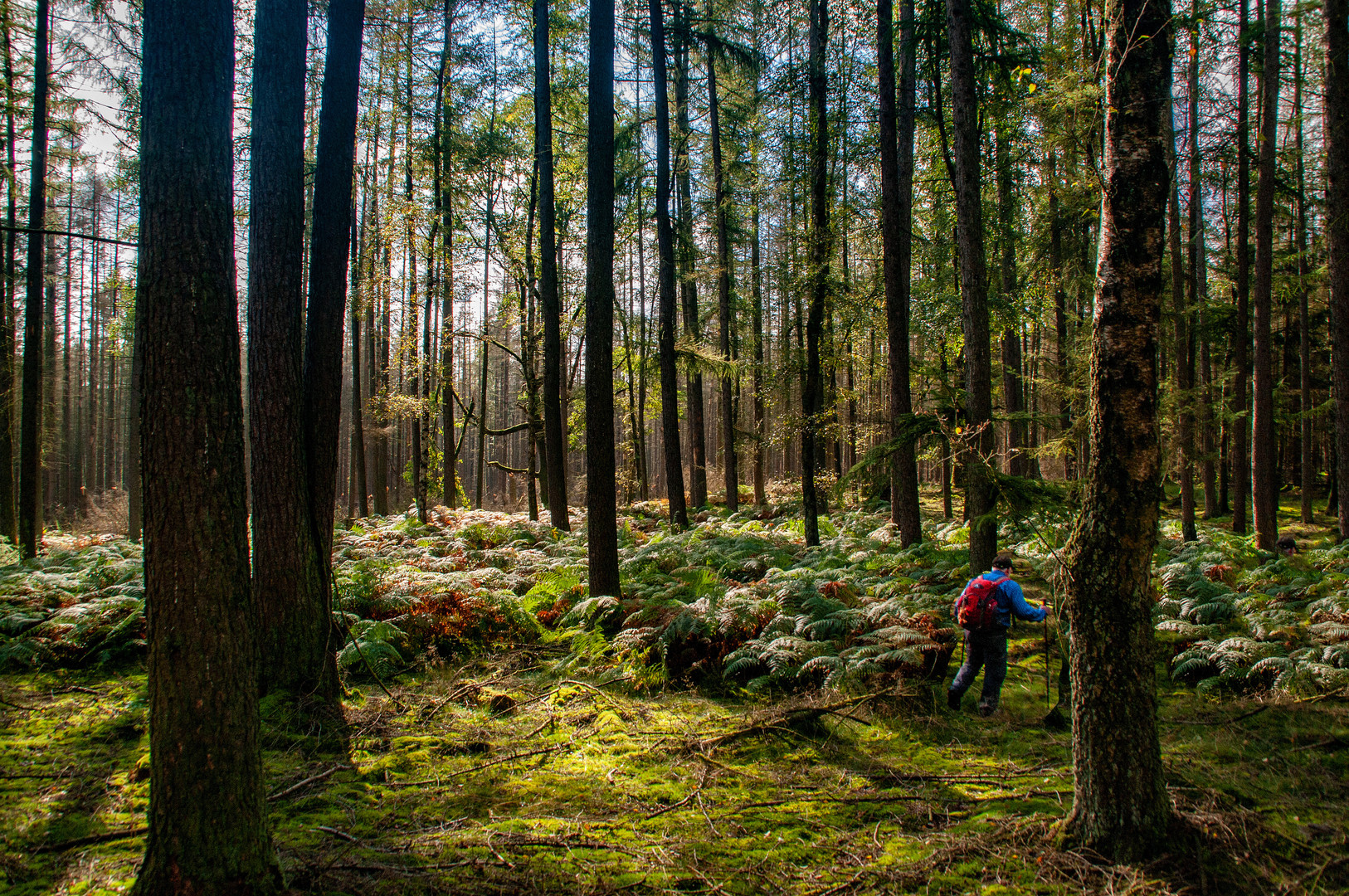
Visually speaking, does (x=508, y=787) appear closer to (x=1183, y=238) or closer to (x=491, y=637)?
(x=491, y=637)

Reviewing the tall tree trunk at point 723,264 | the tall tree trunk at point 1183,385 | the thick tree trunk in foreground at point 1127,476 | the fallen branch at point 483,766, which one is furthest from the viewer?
the tall tree trunk at point 723,264

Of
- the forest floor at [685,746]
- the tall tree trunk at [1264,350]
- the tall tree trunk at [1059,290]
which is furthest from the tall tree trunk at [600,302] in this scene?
the tall tree trunk at [1264,350]

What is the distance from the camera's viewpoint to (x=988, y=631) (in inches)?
236

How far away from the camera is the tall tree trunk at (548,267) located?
12.1 meters

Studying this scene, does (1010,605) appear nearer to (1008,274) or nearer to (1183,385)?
(1008,274)

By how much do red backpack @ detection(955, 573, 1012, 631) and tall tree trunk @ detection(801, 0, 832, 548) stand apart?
5.49 metres

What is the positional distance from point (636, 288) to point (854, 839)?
94.1ft

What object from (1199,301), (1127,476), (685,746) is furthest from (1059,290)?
(685,746)

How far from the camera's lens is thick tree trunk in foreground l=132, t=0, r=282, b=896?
106 inches

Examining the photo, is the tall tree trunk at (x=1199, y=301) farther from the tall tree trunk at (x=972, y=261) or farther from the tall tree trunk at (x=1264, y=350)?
the tall tree trunk at (x=972, y=261)

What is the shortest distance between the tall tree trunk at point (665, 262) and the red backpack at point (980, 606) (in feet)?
27.5

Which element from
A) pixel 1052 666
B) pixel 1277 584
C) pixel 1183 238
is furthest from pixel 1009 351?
pixel 1052 666

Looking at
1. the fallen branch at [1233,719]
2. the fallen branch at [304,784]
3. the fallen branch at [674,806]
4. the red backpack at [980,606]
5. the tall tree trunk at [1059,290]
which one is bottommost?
the fallen branch at [1233,719]

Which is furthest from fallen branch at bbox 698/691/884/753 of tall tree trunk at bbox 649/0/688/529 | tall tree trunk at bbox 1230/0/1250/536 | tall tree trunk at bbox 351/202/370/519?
tall tree trunk at bbox 351/202/370/519
